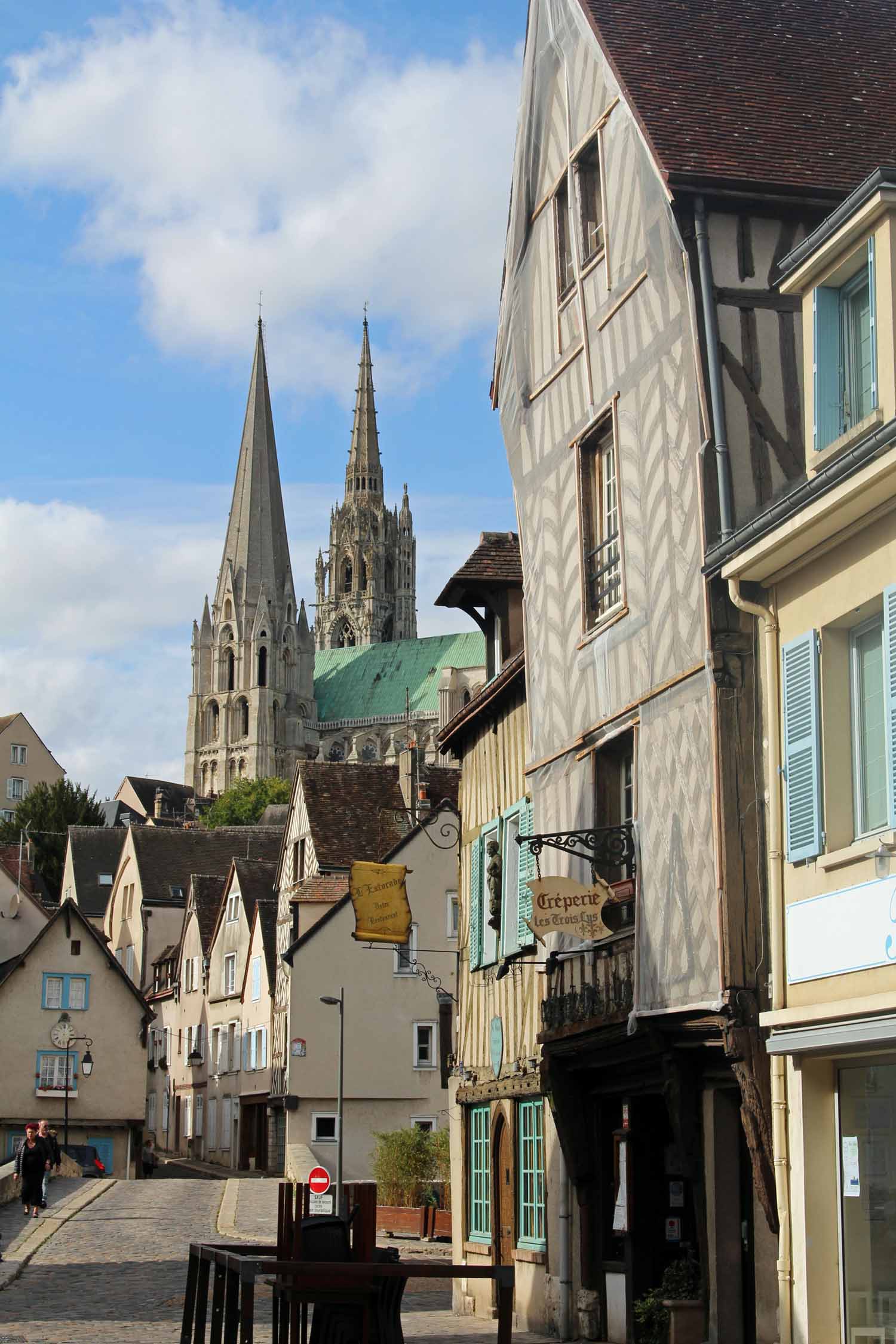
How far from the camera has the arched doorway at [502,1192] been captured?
17.8 metres

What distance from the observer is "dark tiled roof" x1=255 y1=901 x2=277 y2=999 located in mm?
46062

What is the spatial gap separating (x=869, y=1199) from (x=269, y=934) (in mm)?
37530

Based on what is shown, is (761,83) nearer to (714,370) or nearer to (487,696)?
(714,370)

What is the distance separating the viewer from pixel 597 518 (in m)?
15.7

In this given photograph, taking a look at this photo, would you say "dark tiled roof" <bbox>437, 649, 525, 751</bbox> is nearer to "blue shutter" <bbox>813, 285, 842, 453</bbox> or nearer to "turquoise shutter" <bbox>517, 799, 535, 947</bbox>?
"turquoise shutter" <bbox>517, 799, 535, 947</bbox>

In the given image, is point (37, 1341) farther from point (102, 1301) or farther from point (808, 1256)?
point (808, 1256)

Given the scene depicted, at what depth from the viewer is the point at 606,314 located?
50.4 feet

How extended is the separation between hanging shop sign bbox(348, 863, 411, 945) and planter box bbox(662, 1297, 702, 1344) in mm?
9804

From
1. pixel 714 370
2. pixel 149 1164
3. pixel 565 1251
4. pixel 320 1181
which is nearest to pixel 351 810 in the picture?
pixel 149 1164

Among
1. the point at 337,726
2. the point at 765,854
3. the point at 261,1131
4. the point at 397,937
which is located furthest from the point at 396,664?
the point at 765,854

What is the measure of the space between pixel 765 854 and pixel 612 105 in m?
6.59

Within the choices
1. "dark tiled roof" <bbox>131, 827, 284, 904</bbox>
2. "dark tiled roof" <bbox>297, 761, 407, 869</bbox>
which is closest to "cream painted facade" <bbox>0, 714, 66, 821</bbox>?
"dark tiled roof" <bbox>131, 827, 284, 904</bbox>

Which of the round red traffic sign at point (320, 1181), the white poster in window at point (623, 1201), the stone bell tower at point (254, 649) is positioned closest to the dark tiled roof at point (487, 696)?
the white poster in window at point (623, 1201)

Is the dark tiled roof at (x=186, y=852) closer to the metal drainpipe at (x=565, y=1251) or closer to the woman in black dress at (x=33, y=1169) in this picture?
the woman in black dress at (x=33, y=1169)
